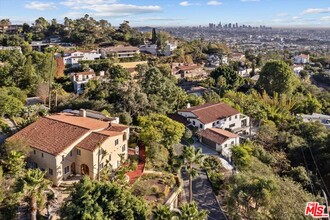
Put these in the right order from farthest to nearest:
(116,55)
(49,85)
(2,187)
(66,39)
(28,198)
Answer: (66,39) → (116,55) → (49,85) → (2,187) → (28,198)

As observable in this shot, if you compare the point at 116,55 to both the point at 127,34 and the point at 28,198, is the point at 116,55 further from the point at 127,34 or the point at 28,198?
the point at 28,198

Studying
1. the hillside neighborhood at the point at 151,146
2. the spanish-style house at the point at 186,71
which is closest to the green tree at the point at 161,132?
the hillside neighborhood at the point at 151,146

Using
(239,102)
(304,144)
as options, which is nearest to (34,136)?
(304,144)

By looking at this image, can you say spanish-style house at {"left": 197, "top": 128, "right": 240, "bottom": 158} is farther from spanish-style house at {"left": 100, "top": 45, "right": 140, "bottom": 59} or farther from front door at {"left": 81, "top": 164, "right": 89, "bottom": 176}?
spanish-style house at {"left": 100, "top": 45, "right": 140, "bottom": 59}

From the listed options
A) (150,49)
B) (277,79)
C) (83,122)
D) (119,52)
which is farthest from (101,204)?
(150,49)

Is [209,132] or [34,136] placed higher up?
[34,136]

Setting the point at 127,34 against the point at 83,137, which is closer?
the point at 83,137

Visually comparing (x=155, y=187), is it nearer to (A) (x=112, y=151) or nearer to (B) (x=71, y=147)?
(A) (x=112, y=151)
